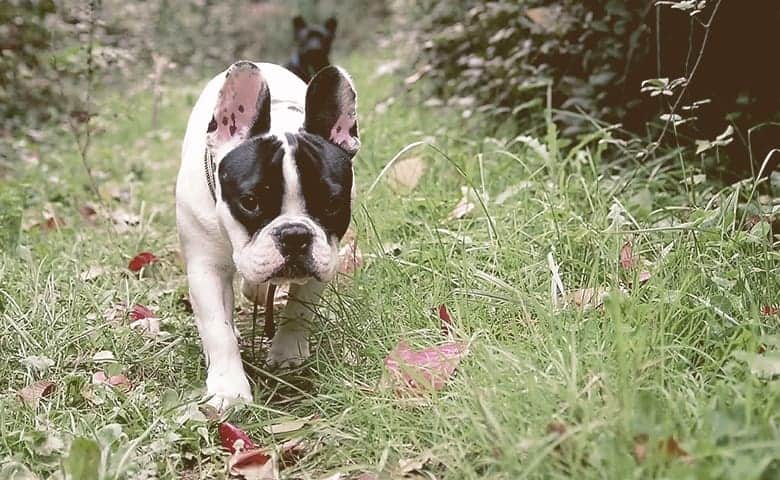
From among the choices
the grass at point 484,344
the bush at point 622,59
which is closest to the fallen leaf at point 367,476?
the grass at point 484,344

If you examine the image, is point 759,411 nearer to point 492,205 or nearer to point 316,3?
point 492,205

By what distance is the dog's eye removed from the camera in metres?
2.25

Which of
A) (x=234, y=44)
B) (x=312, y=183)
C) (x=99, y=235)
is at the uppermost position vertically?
(x=312, y=183)

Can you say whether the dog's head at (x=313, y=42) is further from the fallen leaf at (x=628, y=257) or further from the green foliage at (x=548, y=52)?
the fallen leaf at (x=628, y=257)

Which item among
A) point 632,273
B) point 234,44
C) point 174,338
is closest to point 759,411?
point 632,273

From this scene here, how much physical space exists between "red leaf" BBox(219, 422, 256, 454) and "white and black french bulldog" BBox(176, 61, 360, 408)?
0.14 metres

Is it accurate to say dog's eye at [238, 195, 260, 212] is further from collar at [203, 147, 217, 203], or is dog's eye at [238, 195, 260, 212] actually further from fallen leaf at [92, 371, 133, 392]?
fallen leaf at [92, 371, 133, 392]

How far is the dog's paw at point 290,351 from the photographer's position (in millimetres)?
2646

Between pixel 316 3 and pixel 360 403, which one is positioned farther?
pixel 316 3

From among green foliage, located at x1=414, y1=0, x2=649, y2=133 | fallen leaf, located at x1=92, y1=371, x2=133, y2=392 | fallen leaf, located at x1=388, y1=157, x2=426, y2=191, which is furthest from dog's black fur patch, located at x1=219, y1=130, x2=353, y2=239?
green foliage, located at x1=414, y1=0, x2=649, y2=133

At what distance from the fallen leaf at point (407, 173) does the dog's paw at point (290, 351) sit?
117 centimetres

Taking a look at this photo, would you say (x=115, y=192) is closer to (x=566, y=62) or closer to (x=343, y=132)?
(x=566, y=62)

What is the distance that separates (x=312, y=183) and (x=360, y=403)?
0.53 metres

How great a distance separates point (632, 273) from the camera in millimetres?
2467
